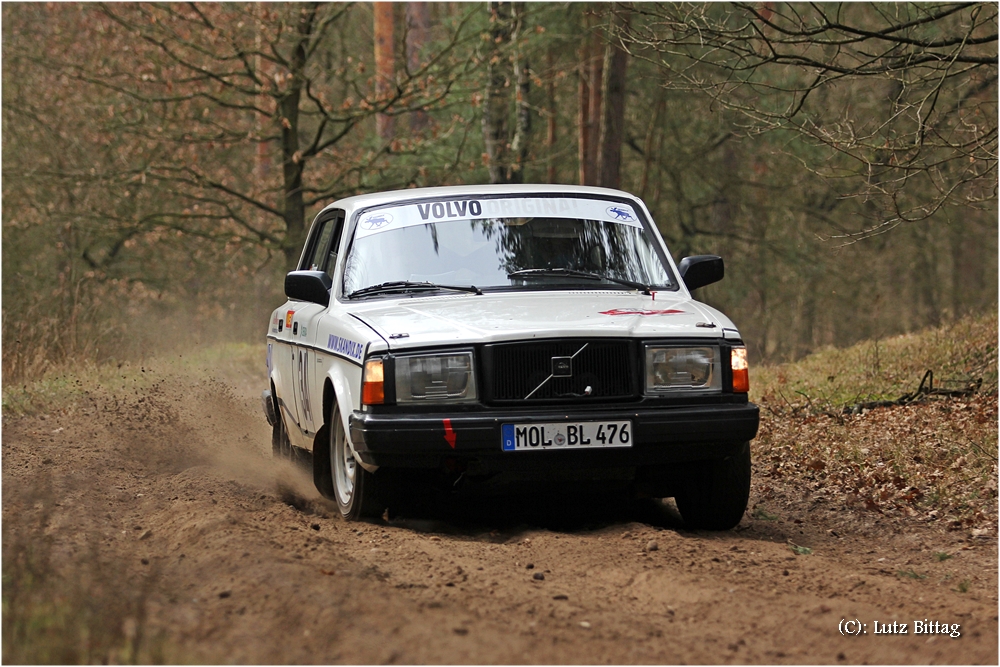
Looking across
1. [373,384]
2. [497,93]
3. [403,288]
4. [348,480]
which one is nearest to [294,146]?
[497,93]

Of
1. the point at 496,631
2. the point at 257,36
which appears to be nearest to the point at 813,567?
the point at 496,631

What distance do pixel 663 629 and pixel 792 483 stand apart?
4.38 meters

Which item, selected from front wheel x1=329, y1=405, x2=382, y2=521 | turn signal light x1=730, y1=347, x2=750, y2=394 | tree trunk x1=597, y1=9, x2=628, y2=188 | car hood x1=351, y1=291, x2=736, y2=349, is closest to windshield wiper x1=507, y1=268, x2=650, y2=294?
car hood x1=351, y1=291, x2=736, y2=349

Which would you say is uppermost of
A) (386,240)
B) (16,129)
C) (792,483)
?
(16,129)

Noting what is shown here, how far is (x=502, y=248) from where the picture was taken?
23.1ft

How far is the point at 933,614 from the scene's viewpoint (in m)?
4.57

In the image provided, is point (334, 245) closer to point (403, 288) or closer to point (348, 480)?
point (403, 288)

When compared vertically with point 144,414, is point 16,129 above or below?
above

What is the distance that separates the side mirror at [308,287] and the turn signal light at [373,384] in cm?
137

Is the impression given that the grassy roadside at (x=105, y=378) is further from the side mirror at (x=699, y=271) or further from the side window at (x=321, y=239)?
the side mirror at (x=699, y=271)

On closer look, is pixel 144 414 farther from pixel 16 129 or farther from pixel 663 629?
pixel 16 129

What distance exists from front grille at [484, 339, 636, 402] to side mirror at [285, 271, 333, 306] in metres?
1.73

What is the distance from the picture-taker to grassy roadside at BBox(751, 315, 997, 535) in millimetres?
7500

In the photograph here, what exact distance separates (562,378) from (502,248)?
150 centimetres
